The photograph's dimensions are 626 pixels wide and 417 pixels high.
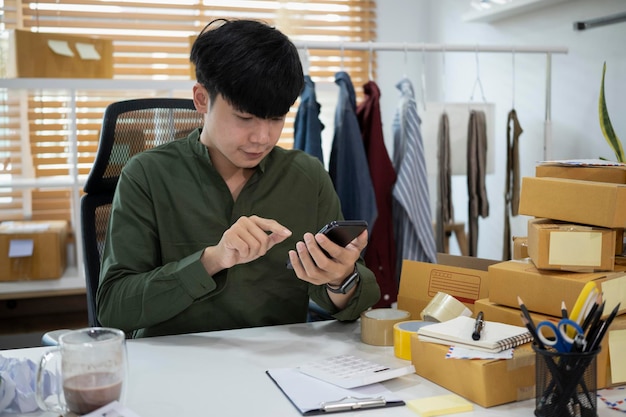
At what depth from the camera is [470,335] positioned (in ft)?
3.26

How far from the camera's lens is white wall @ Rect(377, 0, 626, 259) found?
2.50 m

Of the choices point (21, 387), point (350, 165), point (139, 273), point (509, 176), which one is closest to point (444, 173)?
point (509, 176)

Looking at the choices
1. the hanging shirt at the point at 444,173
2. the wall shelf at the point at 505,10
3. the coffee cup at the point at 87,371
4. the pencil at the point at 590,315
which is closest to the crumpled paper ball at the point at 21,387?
the coffee cup at the point at 87,371

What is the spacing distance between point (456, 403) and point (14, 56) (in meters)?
2.61

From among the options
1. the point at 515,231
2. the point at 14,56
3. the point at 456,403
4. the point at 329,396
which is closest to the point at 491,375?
the point at 456,403

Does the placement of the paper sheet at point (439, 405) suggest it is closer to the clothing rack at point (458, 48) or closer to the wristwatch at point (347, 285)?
the wristwatch at point (347, 285)

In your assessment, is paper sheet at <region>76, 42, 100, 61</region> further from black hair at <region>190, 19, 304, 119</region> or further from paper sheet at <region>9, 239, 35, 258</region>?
black hair at <region>190, 19, 304, 119</region>

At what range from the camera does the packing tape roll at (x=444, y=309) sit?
3.81ft

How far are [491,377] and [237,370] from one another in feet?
1.31

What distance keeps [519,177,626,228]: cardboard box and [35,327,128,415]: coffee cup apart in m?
0.70

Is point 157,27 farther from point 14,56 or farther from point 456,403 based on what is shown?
point 456,403

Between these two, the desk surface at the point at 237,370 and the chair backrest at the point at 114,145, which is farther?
the chair backrest at the point at 114,145

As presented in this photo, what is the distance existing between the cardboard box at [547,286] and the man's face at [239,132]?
1.63 ft

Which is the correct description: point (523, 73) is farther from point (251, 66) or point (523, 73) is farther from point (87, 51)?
point (251, 66)
